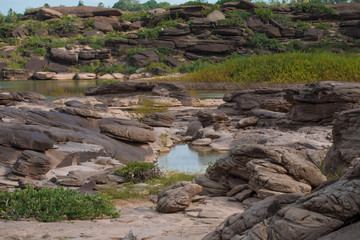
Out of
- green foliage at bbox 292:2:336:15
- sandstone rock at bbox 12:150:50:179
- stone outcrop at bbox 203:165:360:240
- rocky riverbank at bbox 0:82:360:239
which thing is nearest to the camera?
stone outcrop at bbox 203:165:360:240

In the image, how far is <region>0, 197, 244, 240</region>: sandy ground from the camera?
4004 millimetres

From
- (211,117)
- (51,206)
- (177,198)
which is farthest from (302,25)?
(51,206)

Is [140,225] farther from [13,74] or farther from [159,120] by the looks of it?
[13,74]

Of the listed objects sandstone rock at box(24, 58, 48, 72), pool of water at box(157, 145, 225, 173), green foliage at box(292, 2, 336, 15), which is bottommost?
pool of water at box(157, 145, 225, 173)

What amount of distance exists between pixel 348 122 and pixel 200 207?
9.65ft

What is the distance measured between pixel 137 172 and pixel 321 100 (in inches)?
263

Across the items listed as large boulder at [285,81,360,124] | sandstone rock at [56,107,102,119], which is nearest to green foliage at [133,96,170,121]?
sandstone rock at [56,107,102,119]

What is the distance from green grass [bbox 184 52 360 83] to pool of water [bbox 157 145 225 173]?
1272cm

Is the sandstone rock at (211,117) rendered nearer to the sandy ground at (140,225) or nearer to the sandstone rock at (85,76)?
the sandy ground at (140,225)

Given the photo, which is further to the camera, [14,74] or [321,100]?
[14,74]

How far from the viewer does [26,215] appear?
193 inches

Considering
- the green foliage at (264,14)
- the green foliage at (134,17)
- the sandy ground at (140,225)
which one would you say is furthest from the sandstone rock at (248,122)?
the green foliage at (134,17)

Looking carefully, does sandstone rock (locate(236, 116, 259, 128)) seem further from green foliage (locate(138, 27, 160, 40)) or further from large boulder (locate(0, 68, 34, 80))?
green foliage (locate(138, 27, 160, 40))

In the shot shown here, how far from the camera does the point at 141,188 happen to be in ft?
24.4
